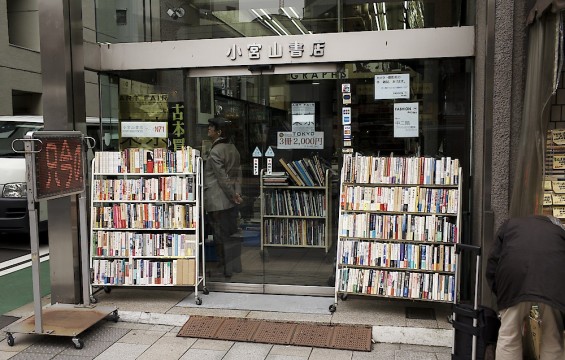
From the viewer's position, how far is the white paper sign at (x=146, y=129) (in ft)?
21.0

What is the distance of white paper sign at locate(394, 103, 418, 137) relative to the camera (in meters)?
5.74

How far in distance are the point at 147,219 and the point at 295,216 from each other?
1.71 metres

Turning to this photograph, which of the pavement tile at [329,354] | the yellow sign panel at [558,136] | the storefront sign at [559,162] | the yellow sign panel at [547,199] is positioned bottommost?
the pavement tile at [329,354]

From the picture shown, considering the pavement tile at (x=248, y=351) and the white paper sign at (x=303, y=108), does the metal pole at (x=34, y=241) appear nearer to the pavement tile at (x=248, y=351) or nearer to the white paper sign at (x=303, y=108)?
the pavement tile at (x=248, y=351)

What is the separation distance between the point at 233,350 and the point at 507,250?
8.36 feet

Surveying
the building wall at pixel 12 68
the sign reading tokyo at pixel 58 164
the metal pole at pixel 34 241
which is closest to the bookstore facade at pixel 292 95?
the sign reading tokyo at pixel 58 164

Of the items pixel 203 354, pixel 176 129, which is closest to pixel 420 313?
pixel 203 354

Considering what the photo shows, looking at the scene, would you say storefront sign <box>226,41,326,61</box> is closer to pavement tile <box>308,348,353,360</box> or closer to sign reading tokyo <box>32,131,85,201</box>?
sign reading tokyo <box>32,131,85,201</box>

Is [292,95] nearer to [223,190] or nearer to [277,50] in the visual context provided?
[277,50]

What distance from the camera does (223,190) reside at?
20.8ft

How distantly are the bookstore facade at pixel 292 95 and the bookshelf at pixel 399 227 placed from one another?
0.25 metres

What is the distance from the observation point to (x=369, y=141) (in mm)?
5863

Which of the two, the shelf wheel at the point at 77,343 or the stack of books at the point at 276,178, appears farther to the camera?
the stack of books at the point at 276,178

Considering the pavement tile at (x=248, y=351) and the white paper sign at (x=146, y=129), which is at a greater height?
the white paper sign at (x=146, y=129)
